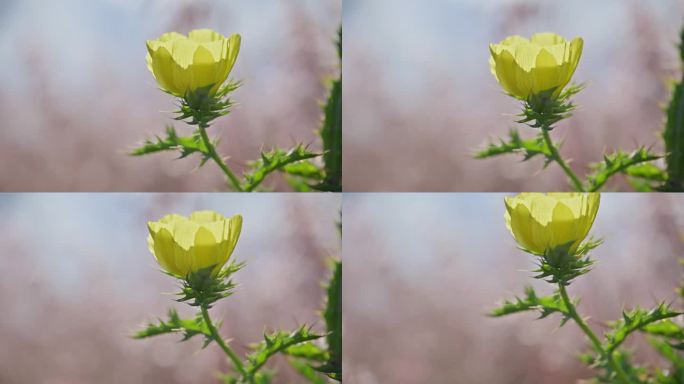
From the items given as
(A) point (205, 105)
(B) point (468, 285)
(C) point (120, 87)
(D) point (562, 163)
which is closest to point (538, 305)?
(B) point (468, 285)

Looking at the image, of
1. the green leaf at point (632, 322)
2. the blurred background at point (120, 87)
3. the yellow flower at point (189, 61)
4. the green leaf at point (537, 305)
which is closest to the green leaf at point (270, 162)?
the blurred background at point (120, 87)

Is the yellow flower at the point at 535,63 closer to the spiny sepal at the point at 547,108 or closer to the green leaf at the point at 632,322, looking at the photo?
the spiny sepal at the point at 547,108

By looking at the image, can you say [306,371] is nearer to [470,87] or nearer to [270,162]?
[270,162]

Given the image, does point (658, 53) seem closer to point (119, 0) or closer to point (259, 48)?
point (259, 48)

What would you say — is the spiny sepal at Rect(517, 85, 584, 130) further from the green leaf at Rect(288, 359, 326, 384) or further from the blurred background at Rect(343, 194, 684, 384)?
the green leaf at Rect(288, 359, 326, 384)

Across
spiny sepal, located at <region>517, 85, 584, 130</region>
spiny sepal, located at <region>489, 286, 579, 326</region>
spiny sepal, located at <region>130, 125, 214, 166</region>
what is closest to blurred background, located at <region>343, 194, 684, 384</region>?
spiny sepal, located at <region>489, 286, 579, 326</region>
